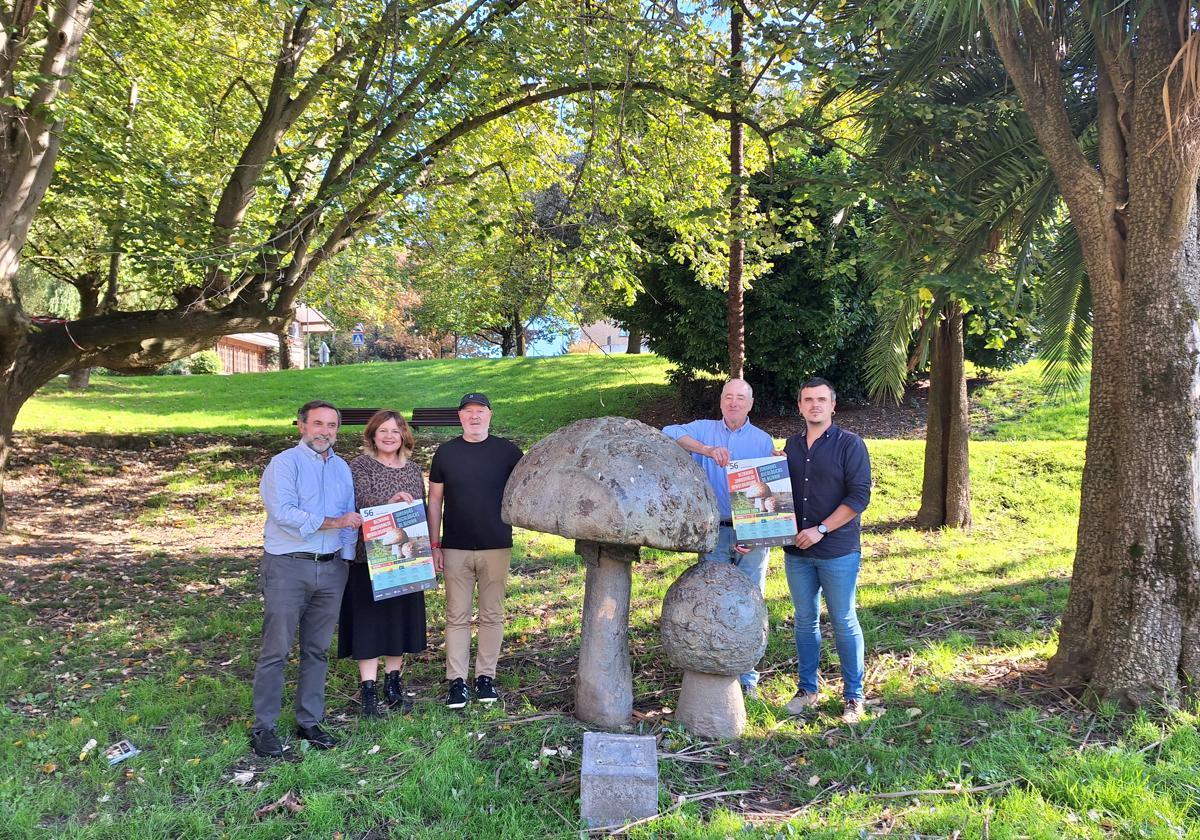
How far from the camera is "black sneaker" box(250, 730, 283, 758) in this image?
4449 millimetres

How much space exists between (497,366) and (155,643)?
66.3 ft

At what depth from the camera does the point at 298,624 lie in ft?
15.6

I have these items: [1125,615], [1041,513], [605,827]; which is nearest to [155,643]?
[605,827]

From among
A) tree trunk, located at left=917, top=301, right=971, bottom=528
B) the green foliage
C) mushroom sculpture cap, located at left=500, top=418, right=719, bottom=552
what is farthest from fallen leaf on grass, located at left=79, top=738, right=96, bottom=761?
the green foliage

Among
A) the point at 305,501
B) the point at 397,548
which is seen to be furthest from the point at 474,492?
the point at 305,501

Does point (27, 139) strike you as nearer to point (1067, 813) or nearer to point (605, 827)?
point (605, 827)

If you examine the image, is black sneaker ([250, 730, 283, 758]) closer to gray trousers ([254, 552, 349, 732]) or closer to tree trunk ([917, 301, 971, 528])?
gray trousers ([254, 552, 349, 732])

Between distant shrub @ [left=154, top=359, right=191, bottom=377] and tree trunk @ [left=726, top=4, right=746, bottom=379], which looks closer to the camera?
tree trunk @ [left=726, top=4, right=746, bottom=379]

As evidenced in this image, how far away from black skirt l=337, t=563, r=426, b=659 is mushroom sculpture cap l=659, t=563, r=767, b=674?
5.82 ft

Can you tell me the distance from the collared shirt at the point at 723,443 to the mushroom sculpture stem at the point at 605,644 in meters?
0.78

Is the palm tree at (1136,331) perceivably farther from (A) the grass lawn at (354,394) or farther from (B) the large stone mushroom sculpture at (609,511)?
(A) the grass lawn at (354,394)

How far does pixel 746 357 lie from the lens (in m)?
15.6

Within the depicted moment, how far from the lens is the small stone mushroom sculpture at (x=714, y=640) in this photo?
4539 mm

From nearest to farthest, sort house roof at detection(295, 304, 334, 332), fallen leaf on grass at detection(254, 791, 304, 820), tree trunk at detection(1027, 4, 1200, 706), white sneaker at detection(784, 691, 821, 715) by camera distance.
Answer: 1. fallen leaf on grass at detection(254, 791, 304, 820)
2. tree trunk at detection(1027, 4, 1200, 706)
3. white sneaker at detection(784, 691, 821, 715)
4. house roof at detection(295, 304, 334, 332)
